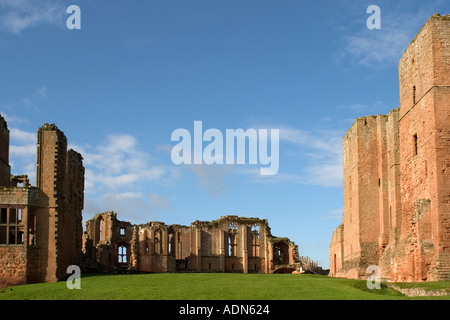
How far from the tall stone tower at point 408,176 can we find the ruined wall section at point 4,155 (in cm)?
2247

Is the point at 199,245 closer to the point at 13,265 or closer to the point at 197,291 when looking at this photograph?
the point at 13,265

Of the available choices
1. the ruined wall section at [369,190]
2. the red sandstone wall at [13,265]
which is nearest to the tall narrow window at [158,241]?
the ruined wall section at [369,190]

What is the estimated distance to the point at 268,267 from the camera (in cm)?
7375

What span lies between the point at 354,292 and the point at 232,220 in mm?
49649

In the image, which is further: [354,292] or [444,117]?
[444,117]

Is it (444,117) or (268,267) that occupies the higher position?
(444,117)

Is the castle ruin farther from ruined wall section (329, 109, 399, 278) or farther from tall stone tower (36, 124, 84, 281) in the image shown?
ruined wall section (329, 109, 399, 278)

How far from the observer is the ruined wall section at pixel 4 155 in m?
44.3

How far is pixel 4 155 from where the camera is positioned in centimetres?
4509

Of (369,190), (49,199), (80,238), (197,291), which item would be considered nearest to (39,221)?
(49,199)
